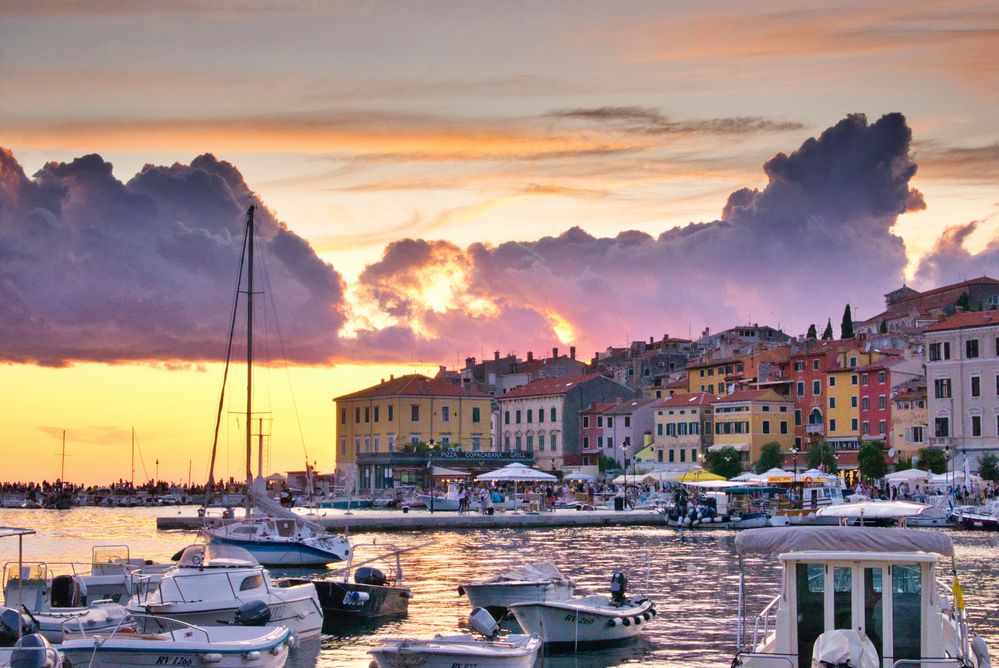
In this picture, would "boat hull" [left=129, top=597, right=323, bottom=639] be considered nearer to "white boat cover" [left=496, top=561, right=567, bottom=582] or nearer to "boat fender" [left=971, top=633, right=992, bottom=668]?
"white boat cover" [left=496, top=561, right=567, bottom=582]

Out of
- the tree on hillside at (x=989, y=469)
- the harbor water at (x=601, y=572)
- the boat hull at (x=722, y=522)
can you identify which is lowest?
the harbor water at (x=601, y=572)

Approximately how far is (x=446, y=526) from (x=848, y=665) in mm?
56009

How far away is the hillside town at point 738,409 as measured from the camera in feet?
308

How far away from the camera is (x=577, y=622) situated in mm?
26859

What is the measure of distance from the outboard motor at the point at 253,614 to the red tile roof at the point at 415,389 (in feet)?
304

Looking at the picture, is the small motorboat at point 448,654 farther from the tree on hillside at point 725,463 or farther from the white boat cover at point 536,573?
the tree on hillside at point 725,463

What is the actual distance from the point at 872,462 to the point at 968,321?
11245mm

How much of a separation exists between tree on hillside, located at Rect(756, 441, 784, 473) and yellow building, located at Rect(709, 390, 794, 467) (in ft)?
7.20

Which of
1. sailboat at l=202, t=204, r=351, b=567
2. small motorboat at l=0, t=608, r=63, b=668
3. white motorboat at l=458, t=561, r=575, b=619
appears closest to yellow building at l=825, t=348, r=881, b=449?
sailboat at l=202, t=204, r=351, b=567

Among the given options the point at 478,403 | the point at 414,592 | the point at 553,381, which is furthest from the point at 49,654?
the point at 553,381

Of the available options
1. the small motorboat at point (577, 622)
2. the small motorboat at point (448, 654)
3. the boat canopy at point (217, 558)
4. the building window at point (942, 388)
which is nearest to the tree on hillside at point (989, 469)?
the building window at point (942, 388)

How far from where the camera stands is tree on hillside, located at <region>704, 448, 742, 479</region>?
4168 inches

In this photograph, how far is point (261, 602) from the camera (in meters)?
A: 25.7

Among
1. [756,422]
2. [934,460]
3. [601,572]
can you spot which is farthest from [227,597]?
[756,422]
